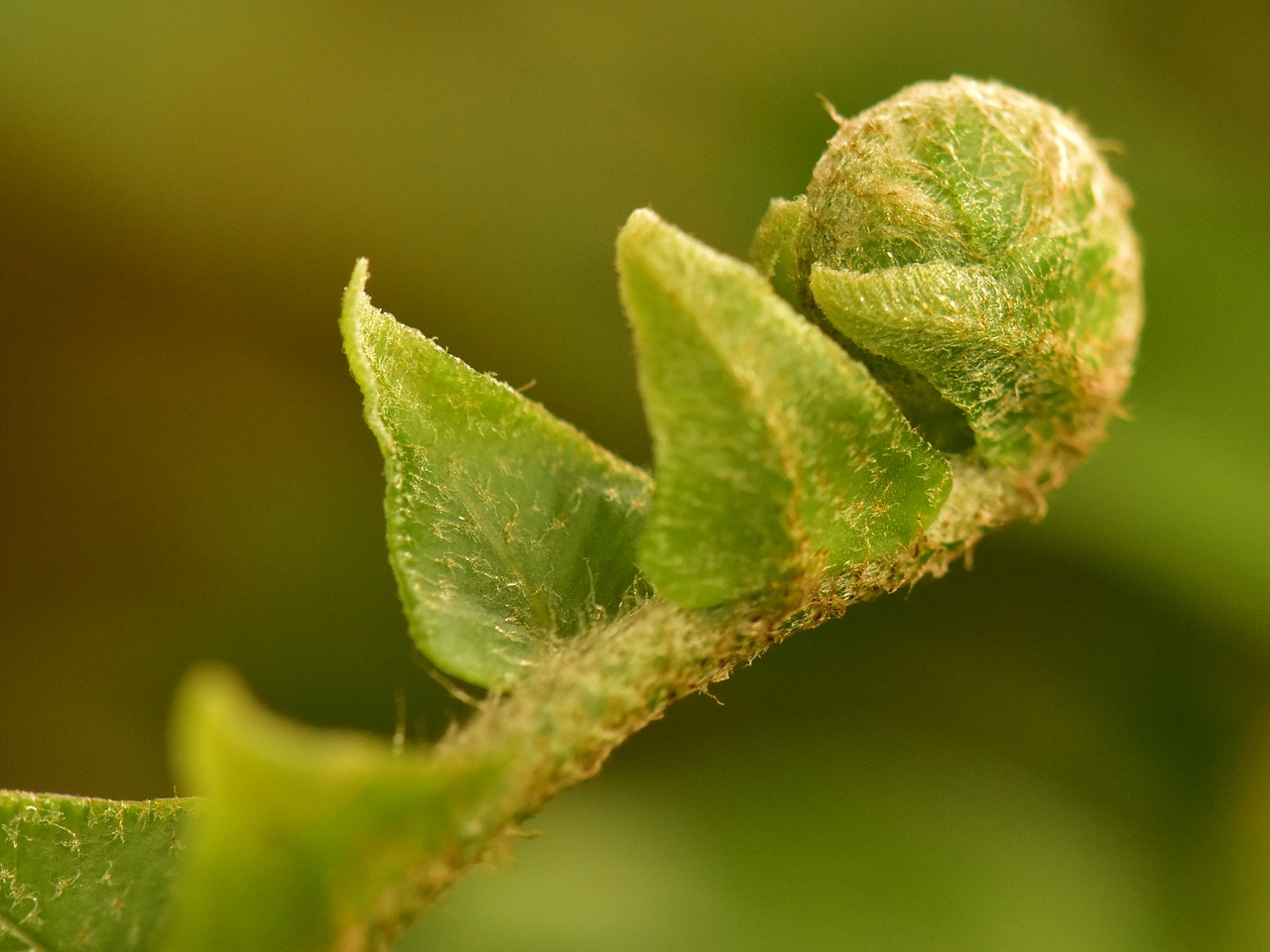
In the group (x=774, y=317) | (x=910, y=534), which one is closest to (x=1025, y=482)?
(x=910, y=534)

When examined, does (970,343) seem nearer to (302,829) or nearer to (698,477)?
(698,477)

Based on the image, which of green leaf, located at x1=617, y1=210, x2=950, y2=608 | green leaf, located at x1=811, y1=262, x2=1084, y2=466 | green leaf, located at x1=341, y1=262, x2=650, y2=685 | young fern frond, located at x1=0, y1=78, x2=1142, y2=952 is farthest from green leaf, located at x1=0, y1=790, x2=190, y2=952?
green leaf, located at x1=811, y1=262, x2=1084, y2=466

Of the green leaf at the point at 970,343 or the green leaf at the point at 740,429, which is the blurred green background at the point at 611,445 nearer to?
the green leaf at the point at 970,343

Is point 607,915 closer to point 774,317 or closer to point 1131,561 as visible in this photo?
point 1131,561

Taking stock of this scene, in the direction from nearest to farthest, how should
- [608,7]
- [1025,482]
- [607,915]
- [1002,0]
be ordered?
[1025,482]
[607,915]
[1002,0]
[608,7]

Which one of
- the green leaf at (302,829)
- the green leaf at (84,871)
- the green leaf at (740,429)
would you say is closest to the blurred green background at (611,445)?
the green leaf at (84,871)

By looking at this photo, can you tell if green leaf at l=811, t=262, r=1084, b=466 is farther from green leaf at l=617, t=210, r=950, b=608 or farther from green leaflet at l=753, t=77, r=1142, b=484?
green leaf at l=617, t=210, r=950, b=608
